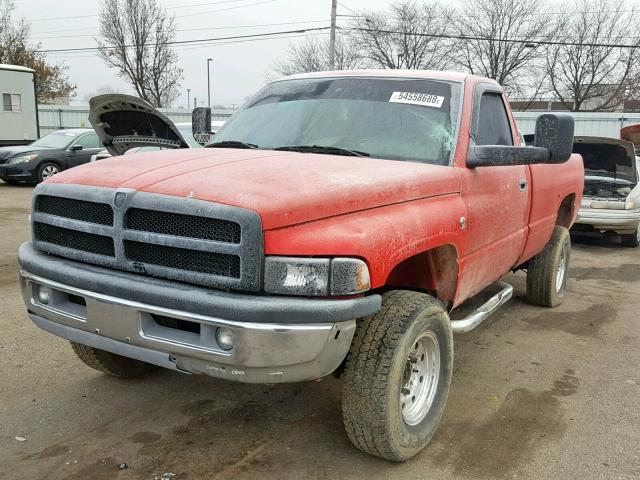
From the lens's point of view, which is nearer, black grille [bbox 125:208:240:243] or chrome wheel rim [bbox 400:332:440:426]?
black grille [bbox 125:208:240:243]

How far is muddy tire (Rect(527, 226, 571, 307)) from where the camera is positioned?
223 inches

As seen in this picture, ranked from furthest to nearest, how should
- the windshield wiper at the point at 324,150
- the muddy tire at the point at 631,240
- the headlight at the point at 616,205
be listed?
the muddy tire at the point at 631,240 < the headlight at the point at 616,205 < the windshield wiper at the point at 324,150

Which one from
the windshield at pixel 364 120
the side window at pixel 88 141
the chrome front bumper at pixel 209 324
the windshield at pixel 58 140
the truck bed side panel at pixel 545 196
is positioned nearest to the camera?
the chrome front bumper at pixel 209 324

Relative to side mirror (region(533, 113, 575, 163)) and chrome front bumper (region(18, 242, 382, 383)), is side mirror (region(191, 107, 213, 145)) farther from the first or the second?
side mirror (region(533, 113, 575, 163))

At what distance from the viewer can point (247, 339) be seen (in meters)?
2.43

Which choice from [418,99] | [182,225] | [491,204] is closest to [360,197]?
[182,225]

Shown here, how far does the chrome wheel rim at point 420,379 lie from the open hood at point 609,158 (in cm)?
748

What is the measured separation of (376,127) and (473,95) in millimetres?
777

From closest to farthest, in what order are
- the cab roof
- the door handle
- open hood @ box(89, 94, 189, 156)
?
1. the cab roof
2. the door handle
3. open hood @ box(89, 94, 189, 156)

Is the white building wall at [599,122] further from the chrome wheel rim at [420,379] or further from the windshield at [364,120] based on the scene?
the chrome wheel rim at [420,379]

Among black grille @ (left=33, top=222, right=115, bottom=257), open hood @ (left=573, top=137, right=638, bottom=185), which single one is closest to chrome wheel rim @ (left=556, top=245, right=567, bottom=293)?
open hood @ (left=573, top=137, right=638, bottom=185)

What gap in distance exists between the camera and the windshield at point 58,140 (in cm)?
1556

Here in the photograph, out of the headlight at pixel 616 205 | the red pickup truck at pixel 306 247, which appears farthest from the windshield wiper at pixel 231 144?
the headlight at pixel 616 205

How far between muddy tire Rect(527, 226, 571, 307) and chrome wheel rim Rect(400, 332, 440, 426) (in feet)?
9.29
